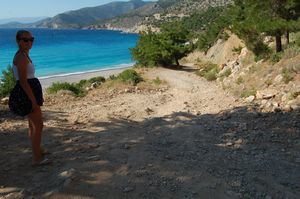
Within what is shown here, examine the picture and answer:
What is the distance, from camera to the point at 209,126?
329 inches

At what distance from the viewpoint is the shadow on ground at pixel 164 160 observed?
5.11m

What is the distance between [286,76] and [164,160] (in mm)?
6395

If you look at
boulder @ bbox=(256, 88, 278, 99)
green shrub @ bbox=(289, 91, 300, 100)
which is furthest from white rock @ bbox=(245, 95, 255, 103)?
green shrub @ bbox=(289, 91, 300, 100)

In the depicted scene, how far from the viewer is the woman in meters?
5.27

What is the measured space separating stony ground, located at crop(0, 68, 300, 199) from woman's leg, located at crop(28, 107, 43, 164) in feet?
0.73

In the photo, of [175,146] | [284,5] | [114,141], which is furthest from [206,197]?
[284,5]

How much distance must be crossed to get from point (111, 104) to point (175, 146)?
499cm

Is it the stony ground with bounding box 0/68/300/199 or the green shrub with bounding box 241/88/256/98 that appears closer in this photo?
the stony ground with bounding box 0/68/300/199

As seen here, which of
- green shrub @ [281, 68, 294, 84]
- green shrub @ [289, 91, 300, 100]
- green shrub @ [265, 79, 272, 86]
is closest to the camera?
green shrub @ [289, 91, 300, 100]

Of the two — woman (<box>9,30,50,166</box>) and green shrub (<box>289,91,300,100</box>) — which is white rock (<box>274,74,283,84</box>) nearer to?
green shrub (<box>289,91,300,100</box>)

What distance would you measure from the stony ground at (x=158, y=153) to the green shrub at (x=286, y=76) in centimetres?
154

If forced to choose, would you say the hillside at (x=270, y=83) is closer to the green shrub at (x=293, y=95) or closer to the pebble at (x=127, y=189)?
the green shrub at (x=293, y=95)

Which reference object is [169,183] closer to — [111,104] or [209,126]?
[209,126]

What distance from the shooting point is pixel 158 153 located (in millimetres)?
6406
